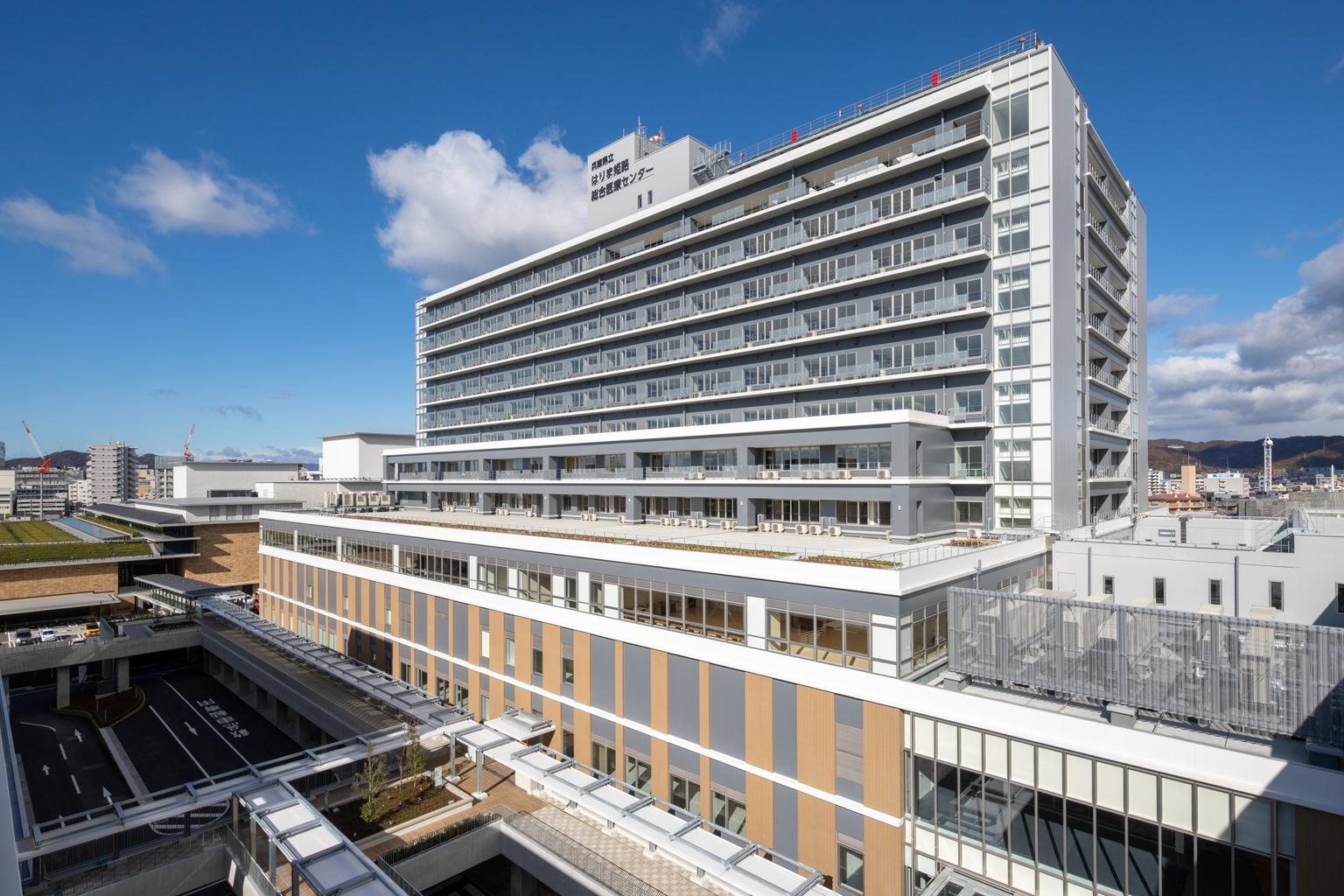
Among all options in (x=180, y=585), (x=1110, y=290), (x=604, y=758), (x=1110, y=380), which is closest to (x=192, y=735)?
(x=180, y=585)

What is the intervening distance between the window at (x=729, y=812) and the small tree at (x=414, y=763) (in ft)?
39.0

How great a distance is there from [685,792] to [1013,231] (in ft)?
114

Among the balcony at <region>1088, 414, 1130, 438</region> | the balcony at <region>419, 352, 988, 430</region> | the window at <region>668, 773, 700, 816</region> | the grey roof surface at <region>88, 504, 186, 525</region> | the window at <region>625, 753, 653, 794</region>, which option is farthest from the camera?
the grey roof surface at <region>88, 504, 186, 525</region>

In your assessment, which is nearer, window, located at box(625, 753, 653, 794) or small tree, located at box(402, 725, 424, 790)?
small tree, located at box(402, 725, 424, 790)

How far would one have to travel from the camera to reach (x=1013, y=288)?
39.3 meters

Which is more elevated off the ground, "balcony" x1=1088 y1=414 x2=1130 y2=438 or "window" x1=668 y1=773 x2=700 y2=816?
"balcony" x1=1088 y1=414 x2=1130 y2=438

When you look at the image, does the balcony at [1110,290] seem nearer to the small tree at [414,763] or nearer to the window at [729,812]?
the window at [729,812]

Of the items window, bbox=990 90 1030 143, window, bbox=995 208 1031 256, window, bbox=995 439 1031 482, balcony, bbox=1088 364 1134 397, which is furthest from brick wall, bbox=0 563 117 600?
balcony, bbox=1088 364 1134 397

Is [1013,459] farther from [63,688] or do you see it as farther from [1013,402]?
[63,688]

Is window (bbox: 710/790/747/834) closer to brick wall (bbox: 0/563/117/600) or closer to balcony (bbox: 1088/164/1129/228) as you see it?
balcony (bbox: 1088/164/1129/228)

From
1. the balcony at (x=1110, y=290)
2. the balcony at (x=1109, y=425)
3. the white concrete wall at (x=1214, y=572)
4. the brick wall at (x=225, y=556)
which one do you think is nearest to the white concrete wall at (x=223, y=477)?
the brick wall at (x=225, y=556)

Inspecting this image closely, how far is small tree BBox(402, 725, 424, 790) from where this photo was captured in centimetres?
2730

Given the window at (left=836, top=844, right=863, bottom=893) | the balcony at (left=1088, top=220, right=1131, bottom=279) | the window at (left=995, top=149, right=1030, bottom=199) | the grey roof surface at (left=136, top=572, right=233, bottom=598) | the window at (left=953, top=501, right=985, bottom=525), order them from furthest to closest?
the grey roof surface at (left=136, top=572, right=233, bottom=598) < the balcony at (left=1088, top=220, right=1131, bottom=279) < the window at (left=953, top=501, right=985, bottom=525) < the window at (left=995, top=149, right=1030, bottom=199) < the window at (left=836, top=844, right=863, bottom=893)

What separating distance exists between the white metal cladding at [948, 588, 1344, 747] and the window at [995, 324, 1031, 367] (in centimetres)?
2103
